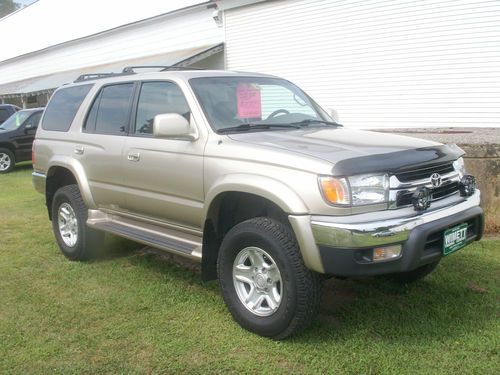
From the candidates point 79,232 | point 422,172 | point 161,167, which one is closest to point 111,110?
point 161,167

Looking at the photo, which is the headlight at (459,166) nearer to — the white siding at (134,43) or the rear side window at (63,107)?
the rear side window at (63,107)

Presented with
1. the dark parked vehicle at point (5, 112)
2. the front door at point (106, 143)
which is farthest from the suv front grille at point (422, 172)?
the dark parked vehicle at point (5, 112)

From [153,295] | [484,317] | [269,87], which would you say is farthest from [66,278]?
[484,317]

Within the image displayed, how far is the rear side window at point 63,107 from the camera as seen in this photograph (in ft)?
18.4

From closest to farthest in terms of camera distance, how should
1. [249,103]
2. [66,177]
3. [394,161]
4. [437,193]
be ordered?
1. [394,161]
2. [437,193]
3. [249,103]
4. [66,177]

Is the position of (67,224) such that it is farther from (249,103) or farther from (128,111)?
(249,103)

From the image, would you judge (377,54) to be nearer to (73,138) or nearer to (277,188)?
(73,138)

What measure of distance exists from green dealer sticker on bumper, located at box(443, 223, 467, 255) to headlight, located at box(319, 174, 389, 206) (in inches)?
21.4

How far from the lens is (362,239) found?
10.3ft

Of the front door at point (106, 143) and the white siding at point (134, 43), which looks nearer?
the front door at point (106, 143)

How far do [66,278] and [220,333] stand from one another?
1999 millimetres

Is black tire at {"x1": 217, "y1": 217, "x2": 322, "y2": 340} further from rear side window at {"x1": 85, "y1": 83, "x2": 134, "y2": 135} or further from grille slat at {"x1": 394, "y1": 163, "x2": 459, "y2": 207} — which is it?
rear side window at {"x1": 85, "y1": 83, "x2": 134, "y2": 135}

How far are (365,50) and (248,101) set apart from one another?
873 centimetres

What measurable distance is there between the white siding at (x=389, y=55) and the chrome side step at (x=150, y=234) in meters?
8.46
